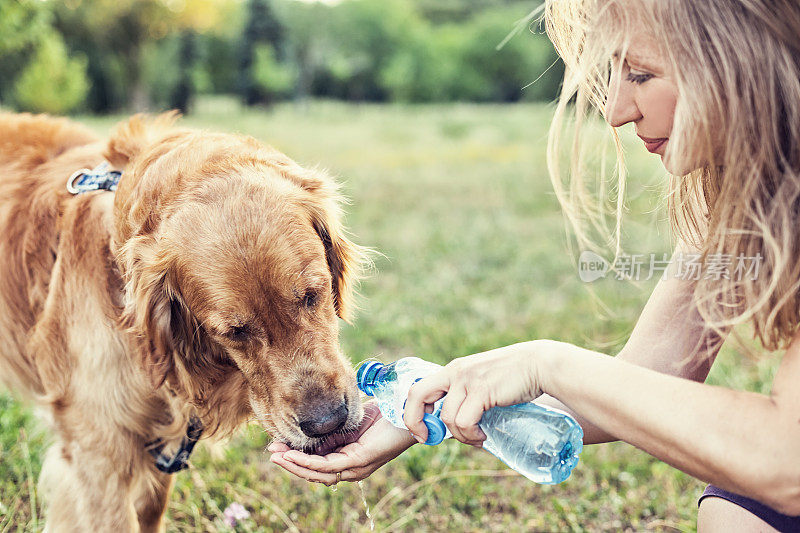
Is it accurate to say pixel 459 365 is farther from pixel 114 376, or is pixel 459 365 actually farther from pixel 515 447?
pixel 114 376

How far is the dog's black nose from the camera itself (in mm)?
2008

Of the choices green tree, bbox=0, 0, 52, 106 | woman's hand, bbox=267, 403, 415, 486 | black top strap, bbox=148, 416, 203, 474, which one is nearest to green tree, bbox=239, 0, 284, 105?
green tree, bbox=0, 0, 52, 106

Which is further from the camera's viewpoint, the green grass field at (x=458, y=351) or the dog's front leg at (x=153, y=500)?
the green grass field at (x=458, y=351)

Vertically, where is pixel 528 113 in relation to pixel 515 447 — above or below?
below

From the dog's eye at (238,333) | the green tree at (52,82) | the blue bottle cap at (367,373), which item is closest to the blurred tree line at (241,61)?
the green tree at (52,82)

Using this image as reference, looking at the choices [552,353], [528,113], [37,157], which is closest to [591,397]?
[552,353]

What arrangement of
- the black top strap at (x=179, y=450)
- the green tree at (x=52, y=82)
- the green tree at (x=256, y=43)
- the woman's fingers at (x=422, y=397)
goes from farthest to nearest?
the green tree at (x=256, y=43)
the green tree at (x=52, y=82)
the black top strap at (x=179, y=450)
the woman's fingers at (x=422, y=397)

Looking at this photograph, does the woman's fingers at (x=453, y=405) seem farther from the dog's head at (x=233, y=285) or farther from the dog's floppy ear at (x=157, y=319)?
the dog's floppy ear at (x=157, y=319)

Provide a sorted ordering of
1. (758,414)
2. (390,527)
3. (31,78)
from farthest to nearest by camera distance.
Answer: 1. (31,78)
2. (390,527)
3. (758,414)

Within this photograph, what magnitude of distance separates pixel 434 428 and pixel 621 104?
0.89 m

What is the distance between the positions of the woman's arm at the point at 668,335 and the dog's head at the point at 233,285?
680 mm

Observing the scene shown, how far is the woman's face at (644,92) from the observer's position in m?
1.55

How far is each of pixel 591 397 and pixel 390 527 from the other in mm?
1598

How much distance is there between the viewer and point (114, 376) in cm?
224
